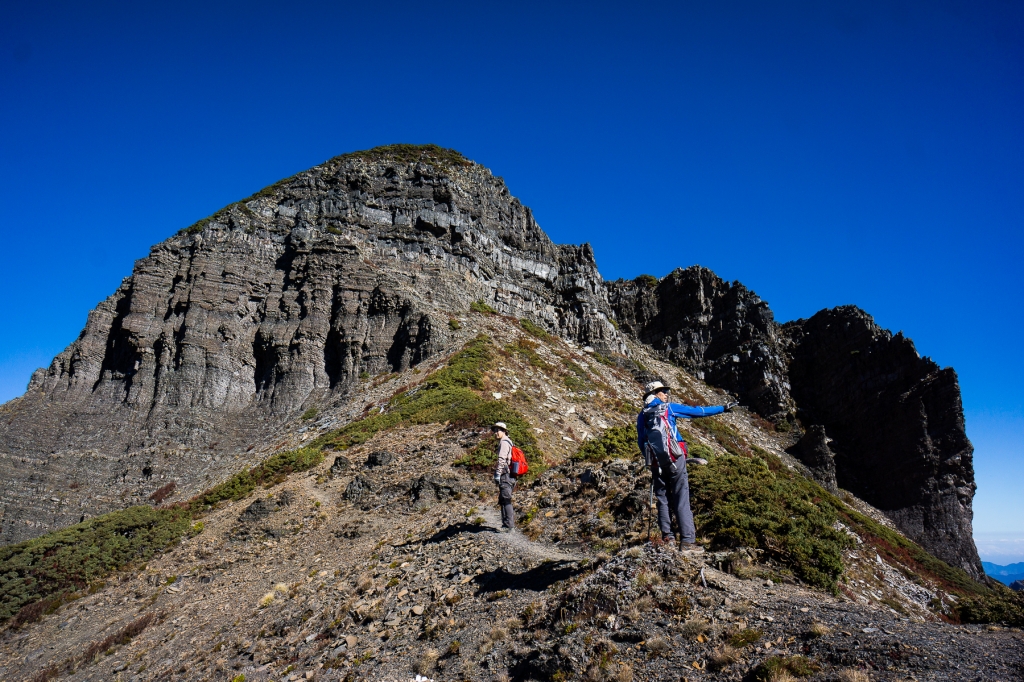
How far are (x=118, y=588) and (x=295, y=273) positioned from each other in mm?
28470

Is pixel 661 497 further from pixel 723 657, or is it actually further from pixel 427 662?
pixel 427 662

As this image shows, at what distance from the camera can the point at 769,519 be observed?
28.9ft

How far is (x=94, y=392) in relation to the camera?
36.2m

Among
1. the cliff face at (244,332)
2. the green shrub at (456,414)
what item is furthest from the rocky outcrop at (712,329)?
the green shrub at (456,414)

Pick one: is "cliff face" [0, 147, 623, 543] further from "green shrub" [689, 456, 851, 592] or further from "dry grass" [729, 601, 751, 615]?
"dry grass" [729, 601, 751, 615]

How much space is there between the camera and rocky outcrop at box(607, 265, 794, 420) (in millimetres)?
55938

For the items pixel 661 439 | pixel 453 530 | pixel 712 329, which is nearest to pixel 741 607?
pixel 661 439

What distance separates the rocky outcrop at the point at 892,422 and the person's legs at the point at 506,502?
45212 mm

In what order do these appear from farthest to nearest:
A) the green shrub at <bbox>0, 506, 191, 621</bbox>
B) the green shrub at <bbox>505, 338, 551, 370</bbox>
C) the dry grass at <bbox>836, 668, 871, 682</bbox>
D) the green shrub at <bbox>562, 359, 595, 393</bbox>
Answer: the green shrub at <bbox>505, 338, 551, 370</bbox> → the green shrub at <bbox>562, 359, 595, 393</bbox> → the green shrub at <bbox>0, 506, 191, 621</bbox> → the dry grass at <bbox>836, 668, 871, 682</bbox>

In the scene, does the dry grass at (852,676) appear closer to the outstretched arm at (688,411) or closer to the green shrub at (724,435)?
the outstretched arm at (688,411)

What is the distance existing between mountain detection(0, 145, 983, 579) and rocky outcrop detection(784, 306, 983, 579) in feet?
0.51

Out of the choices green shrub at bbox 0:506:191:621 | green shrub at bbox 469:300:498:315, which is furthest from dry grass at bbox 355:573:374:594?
green shrub at bbox 469:300:498:315

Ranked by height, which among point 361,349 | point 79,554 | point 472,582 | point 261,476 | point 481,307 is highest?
point 481,307

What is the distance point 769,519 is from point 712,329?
5708 cm
